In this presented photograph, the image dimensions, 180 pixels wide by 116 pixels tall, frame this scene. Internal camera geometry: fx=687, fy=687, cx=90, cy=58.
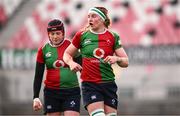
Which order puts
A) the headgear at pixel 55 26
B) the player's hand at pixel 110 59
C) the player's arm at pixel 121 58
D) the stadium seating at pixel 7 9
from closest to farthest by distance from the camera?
the player's hand at pixel 110 59
the player's arm at pixel 121 58
the headgear at pixel 55 26
the stadium seating at pixel 7 9

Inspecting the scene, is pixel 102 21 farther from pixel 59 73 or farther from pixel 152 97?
pixel 152 97

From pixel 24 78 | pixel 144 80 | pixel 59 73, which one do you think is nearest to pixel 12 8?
pixel 24 78

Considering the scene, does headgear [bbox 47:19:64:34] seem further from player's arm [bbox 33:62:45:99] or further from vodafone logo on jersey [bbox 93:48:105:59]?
vodafone logo on jersey [bbox 93:48:105:59]

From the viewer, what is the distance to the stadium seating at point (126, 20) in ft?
80.2

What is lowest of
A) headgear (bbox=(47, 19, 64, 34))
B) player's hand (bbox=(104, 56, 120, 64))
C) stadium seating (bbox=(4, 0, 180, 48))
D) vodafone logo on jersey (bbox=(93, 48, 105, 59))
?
player's hand (bbox=(104, 56, 120, 64))

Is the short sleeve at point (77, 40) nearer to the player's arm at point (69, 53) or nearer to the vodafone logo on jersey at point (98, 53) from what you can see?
the player's arm at point (69, 53)

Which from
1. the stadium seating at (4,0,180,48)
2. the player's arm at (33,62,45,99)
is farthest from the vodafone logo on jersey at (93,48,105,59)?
the stadium seating at (4,0,180,48)

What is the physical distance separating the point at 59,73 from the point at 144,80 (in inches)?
571

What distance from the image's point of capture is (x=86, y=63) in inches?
341

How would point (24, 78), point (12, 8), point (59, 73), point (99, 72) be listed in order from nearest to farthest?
point (99, 72) → point (59, 73) → point (24, 78) → point (12, 8)

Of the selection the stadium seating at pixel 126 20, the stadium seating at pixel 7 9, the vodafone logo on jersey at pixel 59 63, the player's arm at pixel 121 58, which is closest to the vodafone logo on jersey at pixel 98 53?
the player's arm at pixel 121 58

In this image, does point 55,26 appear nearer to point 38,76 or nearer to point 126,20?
point 38,76

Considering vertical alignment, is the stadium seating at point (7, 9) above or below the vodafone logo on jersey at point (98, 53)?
above

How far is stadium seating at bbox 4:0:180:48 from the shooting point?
24.4 metres
